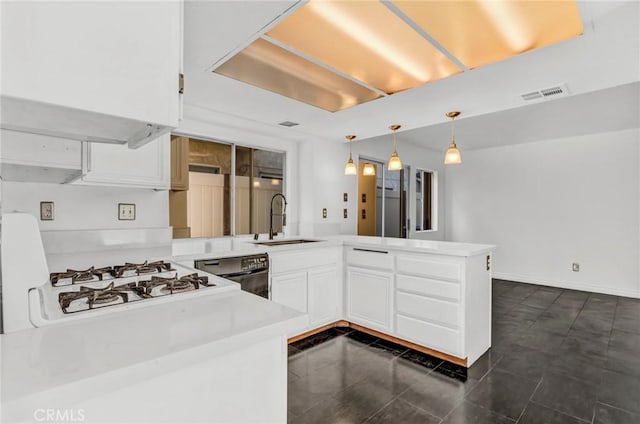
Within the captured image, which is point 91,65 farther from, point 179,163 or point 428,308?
point 428,308

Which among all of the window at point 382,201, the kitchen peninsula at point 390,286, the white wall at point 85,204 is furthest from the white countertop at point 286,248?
the window at point 382,201

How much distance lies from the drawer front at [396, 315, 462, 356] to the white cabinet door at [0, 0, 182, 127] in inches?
102

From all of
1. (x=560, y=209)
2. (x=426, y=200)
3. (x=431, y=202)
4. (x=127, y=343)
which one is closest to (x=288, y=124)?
(x=127, y=343)

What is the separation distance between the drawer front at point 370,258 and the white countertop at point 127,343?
200cm

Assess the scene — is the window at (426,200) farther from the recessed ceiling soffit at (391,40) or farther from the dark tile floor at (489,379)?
the recessed ceiling soffit at (391,40)

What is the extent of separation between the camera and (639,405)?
2.00 metres

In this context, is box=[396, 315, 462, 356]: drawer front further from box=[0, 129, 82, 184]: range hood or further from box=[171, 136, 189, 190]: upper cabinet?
box=[0, 129, 82, 184]: range hood

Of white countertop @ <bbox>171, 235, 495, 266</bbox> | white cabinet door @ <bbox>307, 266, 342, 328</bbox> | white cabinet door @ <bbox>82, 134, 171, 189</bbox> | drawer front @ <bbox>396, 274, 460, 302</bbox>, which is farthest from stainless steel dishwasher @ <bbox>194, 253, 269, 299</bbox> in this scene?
drawer front @ <bbox>396, 274, 460, 302</bbox>

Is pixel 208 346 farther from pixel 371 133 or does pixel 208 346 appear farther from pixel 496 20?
pixel 371 133

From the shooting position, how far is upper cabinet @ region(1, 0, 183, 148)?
2.00 feet

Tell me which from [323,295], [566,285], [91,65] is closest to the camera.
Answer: [91,65]

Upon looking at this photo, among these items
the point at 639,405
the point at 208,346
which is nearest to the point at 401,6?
the point at 208,346

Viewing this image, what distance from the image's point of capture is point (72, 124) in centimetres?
84

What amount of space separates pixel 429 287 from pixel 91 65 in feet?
8.61
